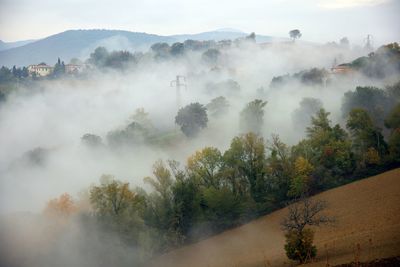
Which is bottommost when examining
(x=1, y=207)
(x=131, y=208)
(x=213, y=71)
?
(x=1, y=207)

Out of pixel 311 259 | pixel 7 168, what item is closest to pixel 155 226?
pixel 311 259

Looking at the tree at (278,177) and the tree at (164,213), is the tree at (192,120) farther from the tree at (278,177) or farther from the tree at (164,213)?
the tree at (164,213)

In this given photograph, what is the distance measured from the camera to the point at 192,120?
7862 centimetres

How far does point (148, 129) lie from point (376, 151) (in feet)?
156

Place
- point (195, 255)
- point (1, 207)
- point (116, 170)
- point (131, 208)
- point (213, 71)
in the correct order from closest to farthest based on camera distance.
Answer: point (195, 255)
point (131, 208)
point (1, 207)
point (116, 170)
point (213, 71)

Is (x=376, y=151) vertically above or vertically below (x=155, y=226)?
above

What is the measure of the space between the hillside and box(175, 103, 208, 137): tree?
38.6 m

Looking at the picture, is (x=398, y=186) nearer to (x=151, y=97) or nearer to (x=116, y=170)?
(x=116, y=170)

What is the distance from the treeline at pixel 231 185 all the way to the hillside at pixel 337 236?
186 centimetres

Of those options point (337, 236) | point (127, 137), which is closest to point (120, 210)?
point (337, 236)

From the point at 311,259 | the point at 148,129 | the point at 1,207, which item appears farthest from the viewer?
the point at 148,129

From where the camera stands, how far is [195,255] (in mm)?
35562

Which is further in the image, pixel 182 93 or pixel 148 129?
pixel 182 93

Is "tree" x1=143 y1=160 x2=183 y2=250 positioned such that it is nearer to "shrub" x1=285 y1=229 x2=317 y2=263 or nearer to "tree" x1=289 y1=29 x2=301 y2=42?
"shrub" x1=285 y1=229 x2=317 y2=263
